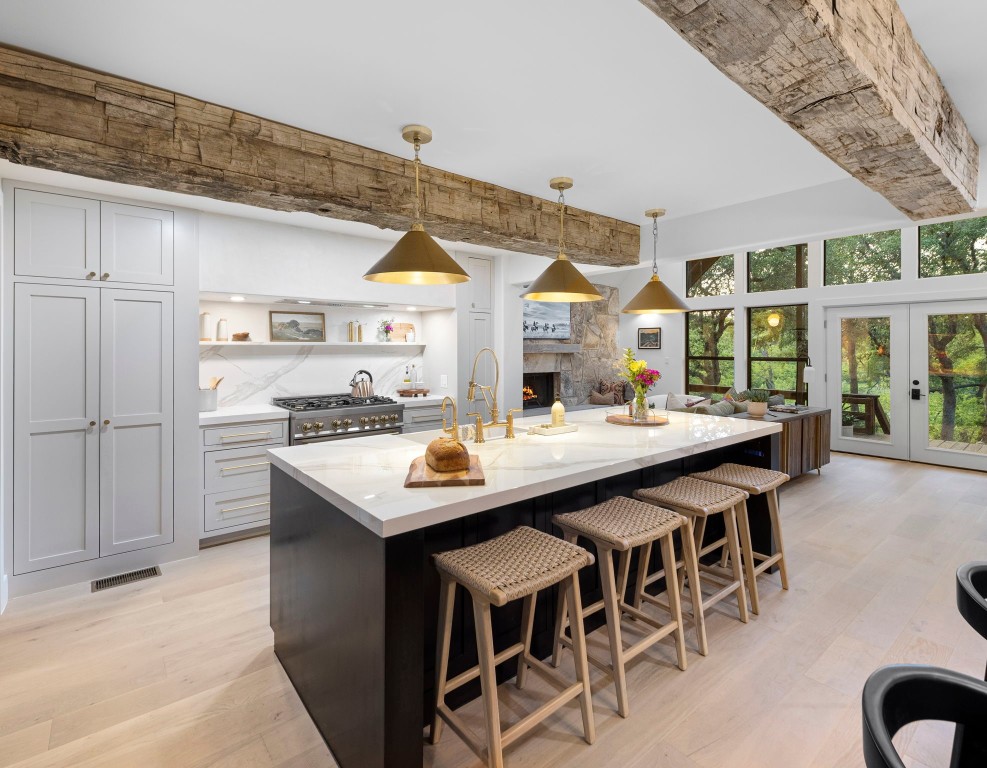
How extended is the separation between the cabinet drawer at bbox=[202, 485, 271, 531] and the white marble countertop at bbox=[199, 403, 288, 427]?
0.51 m

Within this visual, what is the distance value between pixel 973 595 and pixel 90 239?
4.20 meters

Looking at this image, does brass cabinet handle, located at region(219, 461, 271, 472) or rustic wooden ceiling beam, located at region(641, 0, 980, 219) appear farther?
brass cabinet handle, located at region(219, 461, 271, 472)

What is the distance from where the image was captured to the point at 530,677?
215 cm

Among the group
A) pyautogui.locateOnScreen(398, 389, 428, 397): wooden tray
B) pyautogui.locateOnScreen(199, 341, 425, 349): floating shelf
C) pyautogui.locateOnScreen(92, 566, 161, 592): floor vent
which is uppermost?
pyautogui.locateOnScreen(199, 341, 425, 349): floating shelf

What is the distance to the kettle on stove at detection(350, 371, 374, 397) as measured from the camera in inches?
183

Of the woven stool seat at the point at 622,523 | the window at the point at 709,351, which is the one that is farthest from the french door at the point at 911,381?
the woven stool seat at the point at 622,523

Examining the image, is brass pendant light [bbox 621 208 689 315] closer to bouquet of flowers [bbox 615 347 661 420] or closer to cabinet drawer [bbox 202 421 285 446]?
bouquet of flowers [bbox 615 347 661 420]

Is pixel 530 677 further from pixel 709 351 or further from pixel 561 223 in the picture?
pixel 709 351

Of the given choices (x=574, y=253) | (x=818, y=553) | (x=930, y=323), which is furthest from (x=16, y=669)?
(x=930, y=323)

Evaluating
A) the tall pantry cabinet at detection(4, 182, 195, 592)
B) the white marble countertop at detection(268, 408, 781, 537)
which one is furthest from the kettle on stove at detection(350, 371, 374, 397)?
the white marble countertop at detection(268, 408, 781, 537)

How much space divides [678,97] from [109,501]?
149 inches

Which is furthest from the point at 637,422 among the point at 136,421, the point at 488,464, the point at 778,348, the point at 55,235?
the point at 778,348

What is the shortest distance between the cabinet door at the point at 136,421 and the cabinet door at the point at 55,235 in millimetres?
214

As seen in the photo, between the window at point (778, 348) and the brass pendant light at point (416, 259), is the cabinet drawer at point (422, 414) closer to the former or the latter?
the brass pendant light at point (416, 259)
